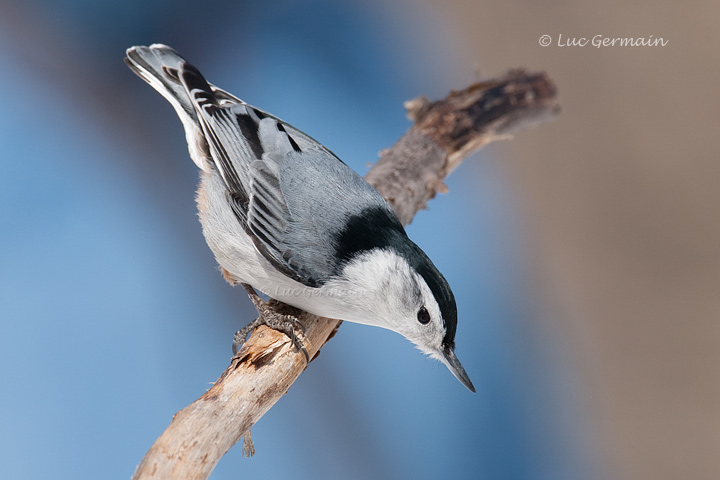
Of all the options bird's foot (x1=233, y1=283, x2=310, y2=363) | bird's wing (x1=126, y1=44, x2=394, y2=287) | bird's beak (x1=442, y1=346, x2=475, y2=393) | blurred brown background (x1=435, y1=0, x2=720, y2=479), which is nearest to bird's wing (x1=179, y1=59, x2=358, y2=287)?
bird's wing (x1=126, y1=44, x2=394, y2=287)

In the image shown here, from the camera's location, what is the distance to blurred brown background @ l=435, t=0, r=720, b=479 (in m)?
1.95

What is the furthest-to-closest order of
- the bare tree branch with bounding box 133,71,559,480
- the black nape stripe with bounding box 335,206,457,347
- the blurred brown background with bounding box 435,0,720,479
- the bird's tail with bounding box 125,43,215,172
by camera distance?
the blurred brown background with bounding box 435,0,720,479
the bird's tail with bounding box 125,43,215,172
the black nape stripe with bounding box 335,206,457,347
the bare tree branch with bounding box 133,71,559,480

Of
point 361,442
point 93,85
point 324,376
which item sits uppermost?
point 93,85

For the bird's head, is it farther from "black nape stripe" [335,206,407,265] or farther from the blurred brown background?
the blurred brown background

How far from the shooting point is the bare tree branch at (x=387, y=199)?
0.84 m

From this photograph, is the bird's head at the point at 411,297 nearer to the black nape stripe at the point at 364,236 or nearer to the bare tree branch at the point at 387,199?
the black nape stripe at the point at 364,236

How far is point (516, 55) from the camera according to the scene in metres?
2.09

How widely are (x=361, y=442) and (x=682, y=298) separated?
43.4 inches

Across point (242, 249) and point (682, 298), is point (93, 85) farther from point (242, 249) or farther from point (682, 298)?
point (682, 298)

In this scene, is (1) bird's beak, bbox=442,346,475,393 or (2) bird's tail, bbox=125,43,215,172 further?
(2) bird's tail, bbox=125,43,215,172

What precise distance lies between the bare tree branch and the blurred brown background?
0.45 m

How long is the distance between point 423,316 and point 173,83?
75cm

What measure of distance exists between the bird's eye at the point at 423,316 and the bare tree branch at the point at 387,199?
0.22 meters

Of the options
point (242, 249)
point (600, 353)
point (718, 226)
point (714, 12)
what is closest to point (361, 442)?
point (600, 353)
